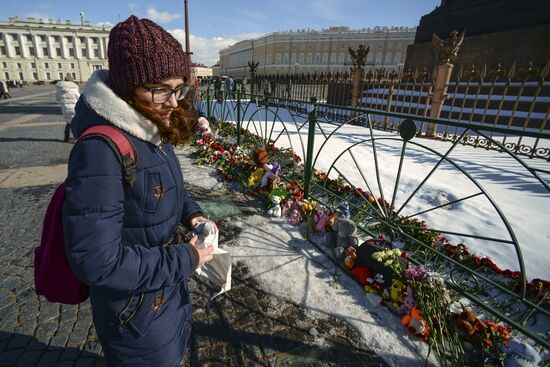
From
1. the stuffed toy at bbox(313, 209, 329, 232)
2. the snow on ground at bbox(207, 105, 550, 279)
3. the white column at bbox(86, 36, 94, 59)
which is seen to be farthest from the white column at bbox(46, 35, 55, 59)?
the stuffed toy at bbox(313, 209, 329, 232)

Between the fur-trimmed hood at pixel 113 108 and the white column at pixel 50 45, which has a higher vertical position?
the white column at pixel 50 45

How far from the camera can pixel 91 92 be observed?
1.03m

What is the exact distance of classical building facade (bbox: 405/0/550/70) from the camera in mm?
9898

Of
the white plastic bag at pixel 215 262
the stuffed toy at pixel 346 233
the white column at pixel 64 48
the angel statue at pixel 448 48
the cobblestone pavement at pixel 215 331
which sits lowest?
the cobblestone pavement at pixel 215 331

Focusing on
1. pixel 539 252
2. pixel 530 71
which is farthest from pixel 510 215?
pixel 530 71

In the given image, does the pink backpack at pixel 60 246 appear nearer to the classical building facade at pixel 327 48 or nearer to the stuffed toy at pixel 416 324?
the stuffed toy at pixel 416 324

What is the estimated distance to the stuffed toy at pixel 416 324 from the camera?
2.01 m

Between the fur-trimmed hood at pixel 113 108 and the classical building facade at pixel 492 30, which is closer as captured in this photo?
the fur-trimmed hood at pixel 113 108

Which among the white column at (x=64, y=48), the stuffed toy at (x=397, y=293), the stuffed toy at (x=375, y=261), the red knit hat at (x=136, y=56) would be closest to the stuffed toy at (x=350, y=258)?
the stuffed toy at (x=375, y=261)

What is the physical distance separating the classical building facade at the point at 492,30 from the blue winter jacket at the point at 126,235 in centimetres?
1320

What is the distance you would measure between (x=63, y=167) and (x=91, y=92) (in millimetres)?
Answer: 5958

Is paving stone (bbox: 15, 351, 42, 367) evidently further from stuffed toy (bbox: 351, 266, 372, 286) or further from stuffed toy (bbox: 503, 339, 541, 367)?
stuffed toy (bbox: 503, 339, 541, 367)

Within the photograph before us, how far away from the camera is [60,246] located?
3.39 ft

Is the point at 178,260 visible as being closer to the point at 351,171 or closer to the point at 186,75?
the point at 186,75
